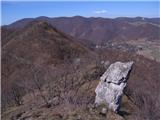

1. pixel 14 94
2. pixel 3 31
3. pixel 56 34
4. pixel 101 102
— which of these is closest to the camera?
pixel 101 102

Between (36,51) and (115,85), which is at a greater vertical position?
(115,85)

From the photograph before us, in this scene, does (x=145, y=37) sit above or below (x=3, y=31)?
below

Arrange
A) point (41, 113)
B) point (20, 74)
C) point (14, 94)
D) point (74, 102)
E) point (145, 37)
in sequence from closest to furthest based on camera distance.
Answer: point (41, 113) → point (74, 102) → point (14, 94) → point (20, 74) → point (145, 37)

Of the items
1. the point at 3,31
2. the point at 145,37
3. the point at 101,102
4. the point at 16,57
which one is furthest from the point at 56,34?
the point at 145,37

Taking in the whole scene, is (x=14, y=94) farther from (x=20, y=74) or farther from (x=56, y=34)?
(x=56, y=34)

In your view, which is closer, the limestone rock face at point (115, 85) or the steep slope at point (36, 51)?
the limestone rock face at point (115, 85)

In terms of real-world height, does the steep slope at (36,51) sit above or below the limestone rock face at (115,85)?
below

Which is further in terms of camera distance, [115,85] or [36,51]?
[36,51]

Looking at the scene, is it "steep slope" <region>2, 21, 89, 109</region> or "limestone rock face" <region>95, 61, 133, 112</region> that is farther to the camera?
"steep slope" <region>2, 21, 89, 109</region>

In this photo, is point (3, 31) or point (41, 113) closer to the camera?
point (41, 113)

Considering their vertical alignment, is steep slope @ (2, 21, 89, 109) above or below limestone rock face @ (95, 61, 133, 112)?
below

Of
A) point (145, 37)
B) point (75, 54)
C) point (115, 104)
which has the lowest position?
point (145, 37)
